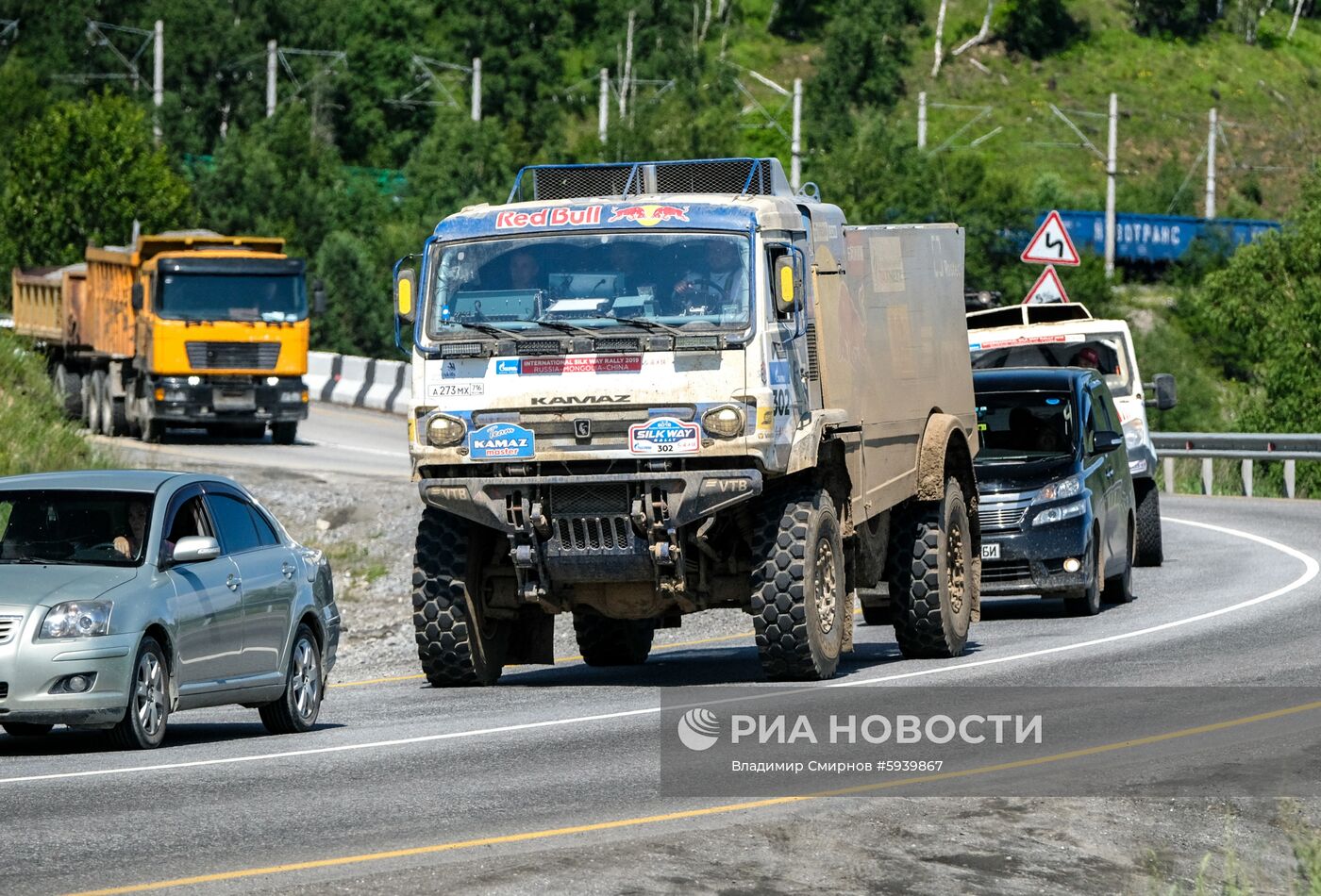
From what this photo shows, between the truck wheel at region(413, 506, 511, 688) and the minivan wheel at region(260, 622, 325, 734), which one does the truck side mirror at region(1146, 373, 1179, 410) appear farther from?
the minivan wheel at region(260, 622, 325, 734)

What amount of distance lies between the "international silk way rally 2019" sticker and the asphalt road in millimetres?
1508

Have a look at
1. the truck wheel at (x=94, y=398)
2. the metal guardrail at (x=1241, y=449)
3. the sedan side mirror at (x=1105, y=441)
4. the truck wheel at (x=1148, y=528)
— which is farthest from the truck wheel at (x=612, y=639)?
the truck wheel at (x=94, y=398)

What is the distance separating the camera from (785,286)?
13.7 metres

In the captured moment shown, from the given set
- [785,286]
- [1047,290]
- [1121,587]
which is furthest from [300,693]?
[1047,290]

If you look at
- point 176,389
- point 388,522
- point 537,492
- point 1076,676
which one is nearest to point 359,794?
point 537,492

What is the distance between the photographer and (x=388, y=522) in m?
26.7

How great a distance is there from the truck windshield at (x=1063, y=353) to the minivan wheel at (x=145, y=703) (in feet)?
45.5

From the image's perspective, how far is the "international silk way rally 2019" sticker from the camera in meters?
13.6

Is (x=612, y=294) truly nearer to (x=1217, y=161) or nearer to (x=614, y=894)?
(x=614, y=894)

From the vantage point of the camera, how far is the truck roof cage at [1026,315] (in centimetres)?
2558

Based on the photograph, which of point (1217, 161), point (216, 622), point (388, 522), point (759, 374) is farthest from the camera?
point (1217, 161)

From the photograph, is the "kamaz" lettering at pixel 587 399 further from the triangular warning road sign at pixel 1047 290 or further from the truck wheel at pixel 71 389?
the truck wheel at pixel 71 389

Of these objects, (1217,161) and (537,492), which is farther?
(1217,161)

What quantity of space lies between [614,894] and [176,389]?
30.2 metres
